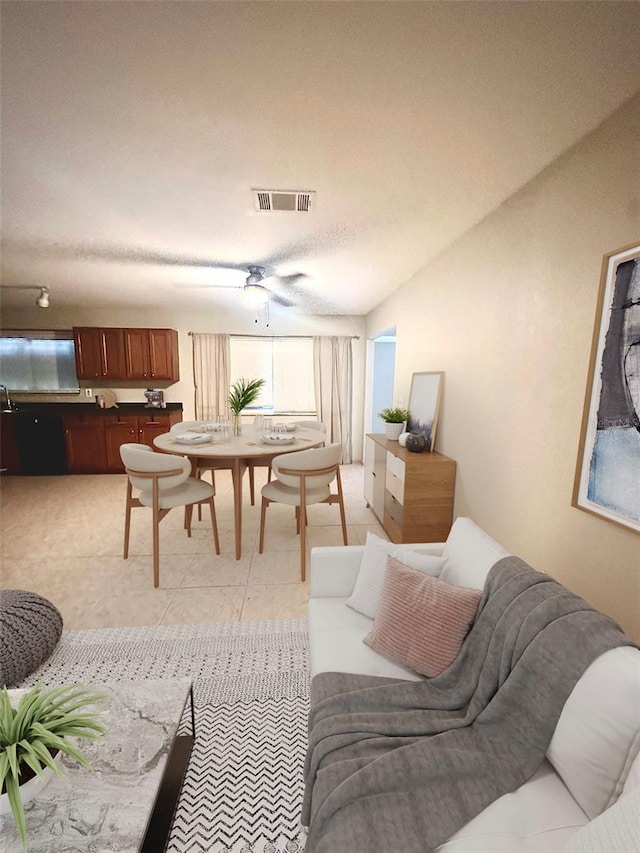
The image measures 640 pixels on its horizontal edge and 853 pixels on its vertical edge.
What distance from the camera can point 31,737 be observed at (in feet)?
2.98

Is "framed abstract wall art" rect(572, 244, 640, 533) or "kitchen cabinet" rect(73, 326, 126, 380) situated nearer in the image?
"framed abstract wall art" rect(572, 244, 640, 533)

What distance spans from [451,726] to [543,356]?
1.57m

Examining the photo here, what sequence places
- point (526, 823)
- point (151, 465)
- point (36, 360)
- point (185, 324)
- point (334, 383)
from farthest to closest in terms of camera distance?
point (334, 383) < point (185, 324) < point (36, 360) < point (151, 465) < point (526, 823)

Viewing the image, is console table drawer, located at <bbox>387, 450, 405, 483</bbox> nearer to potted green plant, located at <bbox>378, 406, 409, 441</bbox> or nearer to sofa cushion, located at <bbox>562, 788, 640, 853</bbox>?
potted green plant, located at <bbox>378, 406, 409, 441</bbox>

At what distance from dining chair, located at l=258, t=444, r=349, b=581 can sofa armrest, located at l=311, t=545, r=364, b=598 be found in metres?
0.84

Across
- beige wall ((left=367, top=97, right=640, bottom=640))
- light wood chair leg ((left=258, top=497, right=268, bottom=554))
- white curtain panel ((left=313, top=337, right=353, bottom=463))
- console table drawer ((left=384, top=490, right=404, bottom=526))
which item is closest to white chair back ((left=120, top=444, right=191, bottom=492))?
light wood chair leg ((left=258, top=497, right=268, bottom=554))

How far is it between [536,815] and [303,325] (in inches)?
214

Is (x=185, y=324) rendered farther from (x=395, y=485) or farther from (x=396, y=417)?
(x=395, y=485)

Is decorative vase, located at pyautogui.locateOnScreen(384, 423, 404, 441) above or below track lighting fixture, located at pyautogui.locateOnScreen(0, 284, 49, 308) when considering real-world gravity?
below

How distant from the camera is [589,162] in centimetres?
148

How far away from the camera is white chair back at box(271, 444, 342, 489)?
102 inches

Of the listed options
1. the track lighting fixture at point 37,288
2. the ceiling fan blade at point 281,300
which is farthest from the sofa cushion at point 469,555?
the track lighting fixture at point 37,288

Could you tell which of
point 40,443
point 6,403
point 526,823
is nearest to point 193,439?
point 526,823

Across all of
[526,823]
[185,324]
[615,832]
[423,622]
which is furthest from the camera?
[185,324]
